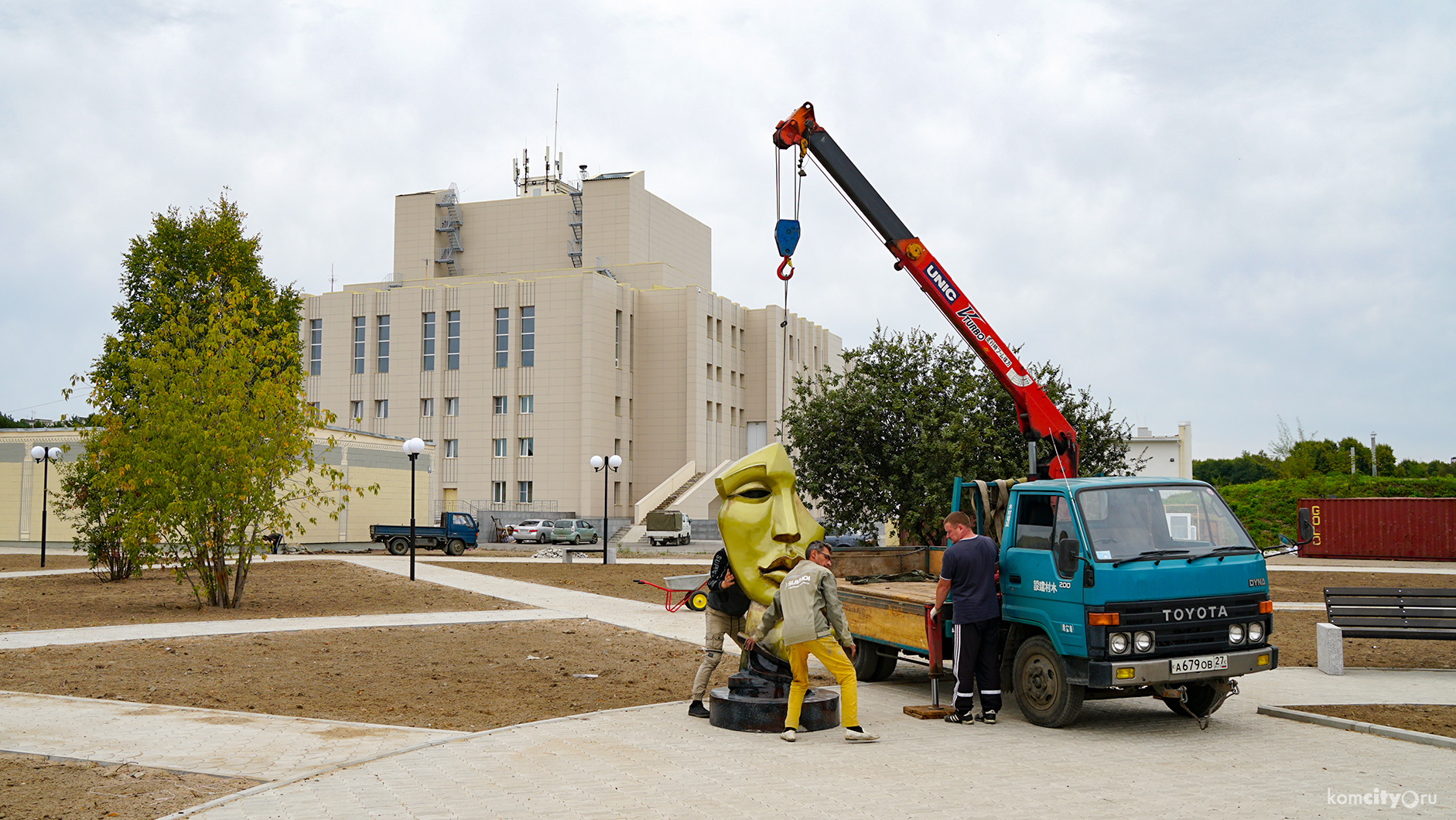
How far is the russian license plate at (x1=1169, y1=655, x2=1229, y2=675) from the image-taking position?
27.7 feet

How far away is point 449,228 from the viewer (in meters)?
69.0

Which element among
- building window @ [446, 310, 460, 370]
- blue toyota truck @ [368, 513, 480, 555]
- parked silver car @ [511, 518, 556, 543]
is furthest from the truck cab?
building window @ [446, 310, 460, 370]

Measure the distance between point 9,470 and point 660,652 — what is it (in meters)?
42.8

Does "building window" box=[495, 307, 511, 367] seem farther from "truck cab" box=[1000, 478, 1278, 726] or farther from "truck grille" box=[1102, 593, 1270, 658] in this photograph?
"truck grille" box=[1102, 593, 1270, 658]

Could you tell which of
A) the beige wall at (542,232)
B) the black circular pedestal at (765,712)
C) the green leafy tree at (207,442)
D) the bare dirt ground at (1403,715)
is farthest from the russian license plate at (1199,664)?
the beige wall at (542,232)

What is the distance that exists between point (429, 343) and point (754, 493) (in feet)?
185

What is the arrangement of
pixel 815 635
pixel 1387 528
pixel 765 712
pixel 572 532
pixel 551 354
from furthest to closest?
pixel 551 354
pixel 572 532
pixel 1387 528
pixel 765 712
pixel 815 635

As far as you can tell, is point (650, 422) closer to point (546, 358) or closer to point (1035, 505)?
point (546, 358)

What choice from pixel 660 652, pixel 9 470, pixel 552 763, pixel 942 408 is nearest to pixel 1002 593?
pixel 552 763

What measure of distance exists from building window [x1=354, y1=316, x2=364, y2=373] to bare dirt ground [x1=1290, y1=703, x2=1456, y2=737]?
61.8 meters

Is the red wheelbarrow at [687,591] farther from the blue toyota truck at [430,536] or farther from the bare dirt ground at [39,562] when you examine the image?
the blue toyota truck at [430,536]

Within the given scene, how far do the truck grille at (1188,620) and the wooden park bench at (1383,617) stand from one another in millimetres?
4169

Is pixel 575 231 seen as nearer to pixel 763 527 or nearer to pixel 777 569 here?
pixel 763 527

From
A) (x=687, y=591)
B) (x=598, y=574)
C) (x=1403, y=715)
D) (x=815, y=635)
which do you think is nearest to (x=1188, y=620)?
(x=1403, y=715)
